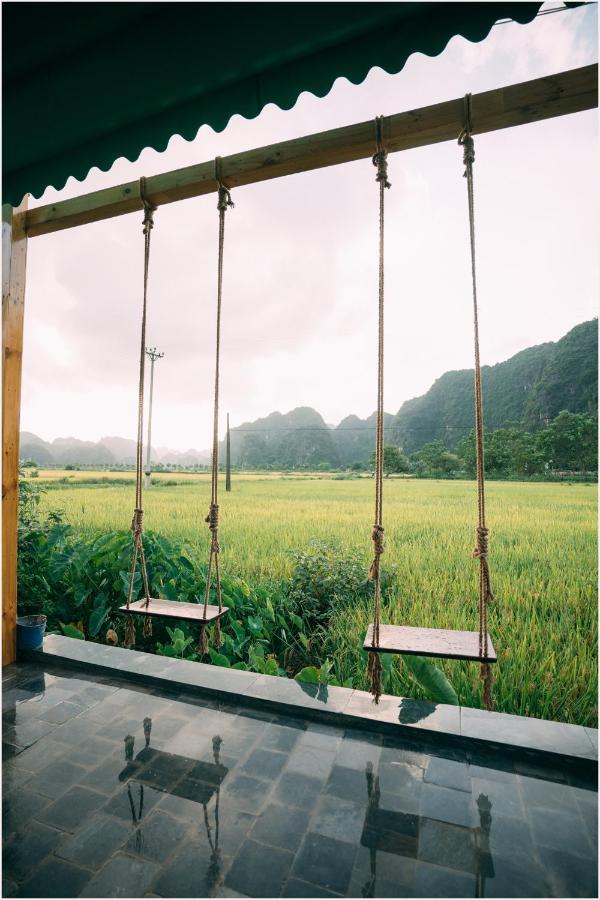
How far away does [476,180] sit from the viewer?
4.81ft

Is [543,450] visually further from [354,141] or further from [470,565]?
[354,141]

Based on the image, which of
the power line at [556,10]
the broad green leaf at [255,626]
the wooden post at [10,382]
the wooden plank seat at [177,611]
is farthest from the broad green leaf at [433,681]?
the power line at [556,10]

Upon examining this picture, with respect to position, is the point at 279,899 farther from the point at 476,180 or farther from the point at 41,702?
the point at 476,180

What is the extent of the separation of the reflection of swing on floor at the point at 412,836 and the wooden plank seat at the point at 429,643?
41cm

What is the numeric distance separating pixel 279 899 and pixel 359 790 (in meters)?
0.43

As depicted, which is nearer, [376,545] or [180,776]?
[180,776]

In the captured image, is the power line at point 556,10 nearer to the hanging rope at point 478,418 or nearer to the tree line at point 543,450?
the hanging rope at point 478,418

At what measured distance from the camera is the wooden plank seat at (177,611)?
1737 mm

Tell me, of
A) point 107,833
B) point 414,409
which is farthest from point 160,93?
point 414,409

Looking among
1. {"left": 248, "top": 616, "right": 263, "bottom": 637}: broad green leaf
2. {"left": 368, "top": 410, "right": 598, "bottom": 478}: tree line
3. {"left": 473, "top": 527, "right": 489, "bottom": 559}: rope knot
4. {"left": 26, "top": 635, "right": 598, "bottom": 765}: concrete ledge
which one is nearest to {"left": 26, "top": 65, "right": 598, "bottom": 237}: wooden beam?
{"left": 473, "top": 527, "right": 489, "bottom": 559}: rope knot

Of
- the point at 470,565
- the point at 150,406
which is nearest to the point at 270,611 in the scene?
the point at 470,565

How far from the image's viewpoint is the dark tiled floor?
1.05 meters

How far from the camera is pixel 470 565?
14.7 ft

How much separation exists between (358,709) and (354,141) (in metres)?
2.16
